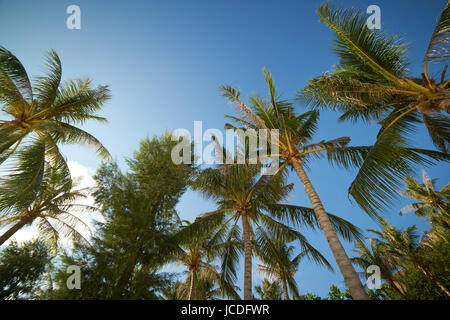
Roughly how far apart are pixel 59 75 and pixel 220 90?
675 centimetres

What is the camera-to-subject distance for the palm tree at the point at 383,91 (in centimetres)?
437

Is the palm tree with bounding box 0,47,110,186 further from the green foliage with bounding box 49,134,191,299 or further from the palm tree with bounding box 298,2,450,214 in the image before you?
the palm tree with bounding box 298,2,450,214

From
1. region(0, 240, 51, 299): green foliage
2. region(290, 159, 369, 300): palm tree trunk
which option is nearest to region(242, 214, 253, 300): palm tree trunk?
region(290, 159, 369, 300): palm tree trunk

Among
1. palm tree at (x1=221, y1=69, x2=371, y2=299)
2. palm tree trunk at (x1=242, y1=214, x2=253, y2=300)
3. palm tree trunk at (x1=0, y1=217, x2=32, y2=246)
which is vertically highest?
palm tree at (x1=221, y1=69, x2=371, y2=299)

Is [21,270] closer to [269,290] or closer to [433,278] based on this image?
[269,290]

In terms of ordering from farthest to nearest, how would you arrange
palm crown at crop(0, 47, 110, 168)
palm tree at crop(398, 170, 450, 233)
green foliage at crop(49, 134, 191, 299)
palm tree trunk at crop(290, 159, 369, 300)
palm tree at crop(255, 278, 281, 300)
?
palm tree at crop(255, 278, 281, 300)
palm tree at crop(398, 170, 450, 233)
palm crown at crop(0, 47, 110, 168)
green foliage at crop(49, 134, 191, 299)
palm tree trunk at crop(290, 159, 369, 300)

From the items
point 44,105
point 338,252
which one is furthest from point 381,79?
point 44,105

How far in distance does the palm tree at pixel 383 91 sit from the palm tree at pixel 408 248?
32.1ft

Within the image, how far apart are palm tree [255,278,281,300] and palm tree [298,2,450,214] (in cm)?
1833

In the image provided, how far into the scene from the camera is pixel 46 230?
10.8 metres

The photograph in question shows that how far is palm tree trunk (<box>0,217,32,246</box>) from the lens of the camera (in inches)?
347

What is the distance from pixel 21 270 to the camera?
9.50 metres

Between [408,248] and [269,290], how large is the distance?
13.2 metres
